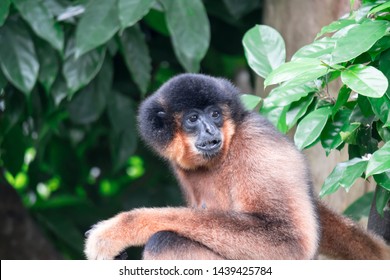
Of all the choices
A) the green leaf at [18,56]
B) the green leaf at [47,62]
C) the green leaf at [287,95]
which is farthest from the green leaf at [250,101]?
the green leaf at [47,62]

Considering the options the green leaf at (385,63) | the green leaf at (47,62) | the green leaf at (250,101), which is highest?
the green leaf at (385,63)

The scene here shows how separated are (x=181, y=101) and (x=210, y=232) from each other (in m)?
0.94

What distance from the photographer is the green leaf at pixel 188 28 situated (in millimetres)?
6320

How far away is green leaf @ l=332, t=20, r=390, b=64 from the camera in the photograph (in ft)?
12.5

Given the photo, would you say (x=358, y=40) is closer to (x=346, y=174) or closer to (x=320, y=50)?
(x=320, y=50)

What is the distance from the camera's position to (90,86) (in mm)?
7605

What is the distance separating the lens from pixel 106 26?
6145mm

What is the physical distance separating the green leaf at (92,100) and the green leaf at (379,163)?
407 cm

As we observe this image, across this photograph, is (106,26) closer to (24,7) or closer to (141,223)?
(24,7)

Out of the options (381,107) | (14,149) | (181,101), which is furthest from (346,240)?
(14,149)

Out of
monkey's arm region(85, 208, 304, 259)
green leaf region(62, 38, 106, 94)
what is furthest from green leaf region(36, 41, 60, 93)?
monkey's arm region(85, 208, 304, 259)

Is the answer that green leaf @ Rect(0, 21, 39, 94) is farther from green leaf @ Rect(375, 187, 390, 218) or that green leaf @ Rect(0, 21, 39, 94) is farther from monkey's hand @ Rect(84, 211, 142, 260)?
green leaf @ Rect(375, 187, 390, 218)

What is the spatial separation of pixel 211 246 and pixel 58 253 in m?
4.50

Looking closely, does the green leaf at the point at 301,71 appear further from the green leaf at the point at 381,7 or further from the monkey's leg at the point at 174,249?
the monkey's leg at the point at 174,249
